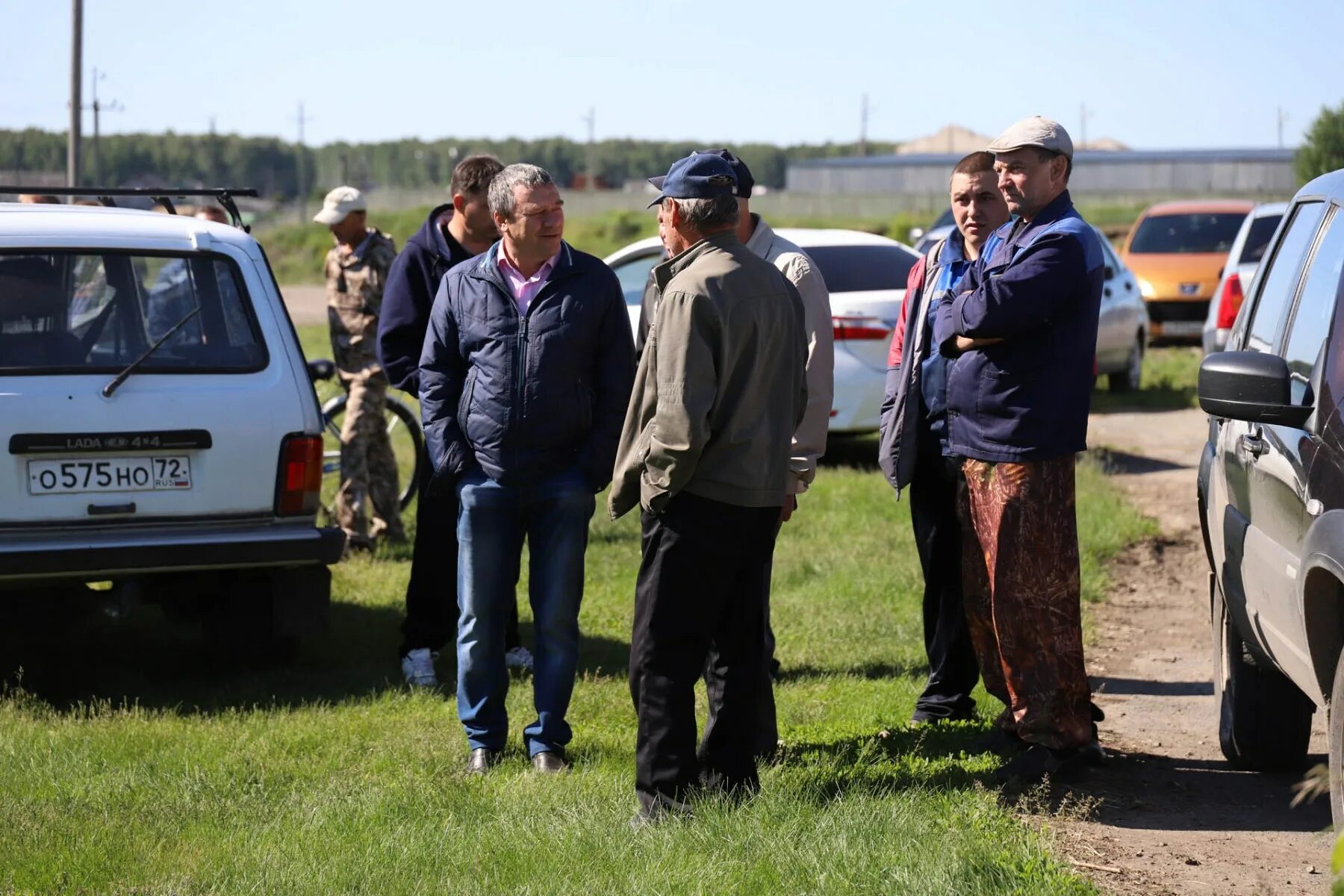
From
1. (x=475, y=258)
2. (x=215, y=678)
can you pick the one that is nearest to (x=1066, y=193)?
(x=475, y=258)

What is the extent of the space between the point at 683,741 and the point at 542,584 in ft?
3.30

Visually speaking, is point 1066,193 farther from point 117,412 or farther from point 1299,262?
point 117,412

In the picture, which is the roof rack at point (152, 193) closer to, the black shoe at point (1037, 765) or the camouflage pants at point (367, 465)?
the camouflage pants at point (367, 465)

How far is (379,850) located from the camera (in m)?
4.39

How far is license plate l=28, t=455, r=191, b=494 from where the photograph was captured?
5.92 meters

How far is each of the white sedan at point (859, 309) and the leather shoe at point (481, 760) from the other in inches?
236

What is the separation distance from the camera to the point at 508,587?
5520 millimetres

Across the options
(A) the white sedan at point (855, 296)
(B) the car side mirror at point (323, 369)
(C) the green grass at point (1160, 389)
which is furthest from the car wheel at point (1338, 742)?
(C) the green grass at point (1160, 389)

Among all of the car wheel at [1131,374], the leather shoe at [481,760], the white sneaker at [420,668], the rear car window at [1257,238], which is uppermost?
the rear car window at [1257,238]

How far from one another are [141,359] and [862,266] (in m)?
6.67

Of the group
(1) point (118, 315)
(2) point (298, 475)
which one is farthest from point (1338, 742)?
(1) point (118, 315)

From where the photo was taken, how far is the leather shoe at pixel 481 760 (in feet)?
17.5

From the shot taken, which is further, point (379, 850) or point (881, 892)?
point (379, 850)

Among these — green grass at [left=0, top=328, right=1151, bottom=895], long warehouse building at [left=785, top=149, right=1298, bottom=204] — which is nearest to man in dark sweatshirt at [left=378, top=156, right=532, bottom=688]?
green grass at [left=0, top=328, right=1151, bottom=895]
